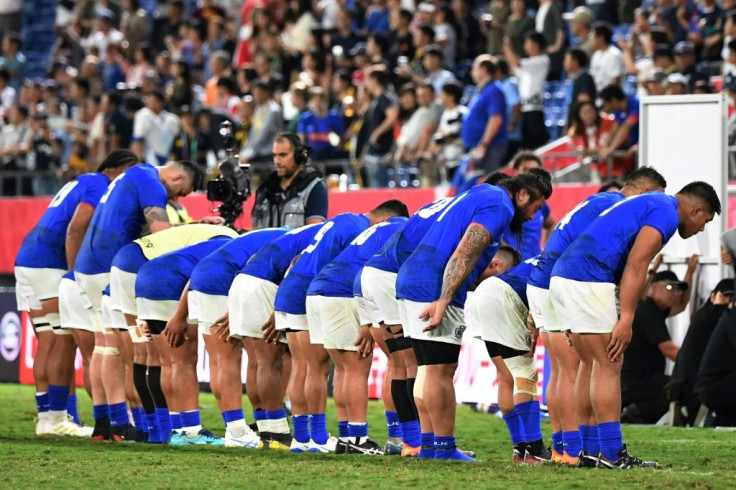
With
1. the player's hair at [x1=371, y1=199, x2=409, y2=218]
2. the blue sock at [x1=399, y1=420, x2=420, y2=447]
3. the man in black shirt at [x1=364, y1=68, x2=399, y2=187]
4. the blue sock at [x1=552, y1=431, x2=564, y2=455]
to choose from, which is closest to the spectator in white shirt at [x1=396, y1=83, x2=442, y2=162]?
the man in black shirt at [x1=364, y1=68, x2=399, y2=187]

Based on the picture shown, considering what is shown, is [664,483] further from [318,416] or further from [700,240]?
[700,240]

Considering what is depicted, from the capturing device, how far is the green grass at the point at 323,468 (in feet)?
27.8

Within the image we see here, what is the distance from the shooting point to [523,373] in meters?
9.91

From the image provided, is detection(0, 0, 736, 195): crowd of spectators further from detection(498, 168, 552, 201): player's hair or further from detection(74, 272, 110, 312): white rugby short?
detection(498, 168, 552, 201): player's hair

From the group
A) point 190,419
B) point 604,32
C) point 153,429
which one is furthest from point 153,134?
point 190,419

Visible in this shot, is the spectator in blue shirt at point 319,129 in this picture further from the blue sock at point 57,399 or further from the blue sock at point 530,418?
the blue sock at point 530,418

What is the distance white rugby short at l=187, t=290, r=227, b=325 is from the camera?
11430mm

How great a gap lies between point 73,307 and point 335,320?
3.09 meters

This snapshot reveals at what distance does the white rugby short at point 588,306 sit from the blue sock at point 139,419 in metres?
4.59

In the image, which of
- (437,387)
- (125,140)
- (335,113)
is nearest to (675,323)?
(437,387)

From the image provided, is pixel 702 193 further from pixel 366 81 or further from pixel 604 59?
pixel 366 81

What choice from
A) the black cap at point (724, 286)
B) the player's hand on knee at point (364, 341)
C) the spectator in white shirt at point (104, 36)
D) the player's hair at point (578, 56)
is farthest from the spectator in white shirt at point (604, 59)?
the spectator in white shirt at point (104, 36)

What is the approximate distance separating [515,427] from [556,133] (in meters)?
9.77

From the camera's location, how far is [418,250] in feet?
31.8
